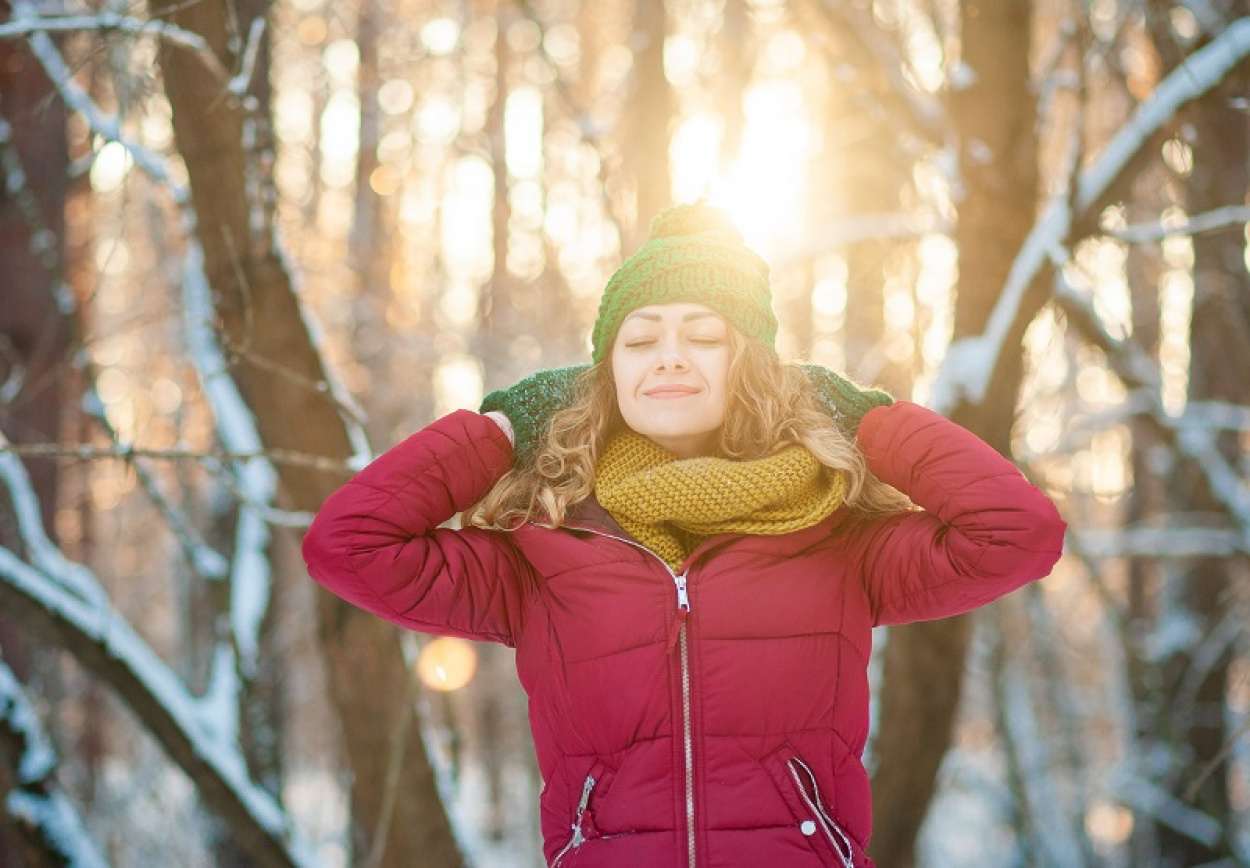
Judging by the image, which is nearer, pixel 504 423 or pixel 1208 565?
pixel 504 423

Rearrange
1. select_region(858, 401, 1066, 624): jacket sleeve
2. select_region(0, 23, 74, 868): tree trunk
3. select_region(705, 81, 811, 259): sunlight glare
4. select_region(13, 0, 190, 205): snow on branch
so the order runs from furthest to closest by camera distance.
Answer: select_region(0, 23, 74, 868): tree trunk < select_region(705, 81, 811, 259): sunlight glare < select_region(13, 0, 190, 205): snow on branch < select_region(858, 401, 1066, 624): jacket sleeve

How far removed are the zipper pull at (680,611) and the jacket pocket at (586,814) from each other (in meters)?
0.22

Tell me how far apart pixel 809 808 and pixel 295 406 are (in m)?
1.87

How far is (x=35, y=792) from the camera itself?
10.5 ft

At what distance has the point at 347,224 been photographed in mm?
10453

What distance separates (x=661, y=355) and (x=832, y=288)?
20.4ft

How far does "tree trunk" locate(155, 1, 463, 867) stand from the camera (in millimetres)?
2896

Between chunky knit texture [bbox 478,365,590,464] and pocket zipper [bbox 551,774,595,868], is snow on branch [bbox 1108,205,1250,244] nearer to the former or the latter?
chunky knit texture [bbox 478,365,590,464]

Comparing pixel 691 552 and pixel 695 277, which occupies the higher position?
pixel 695 277

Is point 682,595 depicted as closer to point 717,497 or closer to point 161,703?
point 717,497

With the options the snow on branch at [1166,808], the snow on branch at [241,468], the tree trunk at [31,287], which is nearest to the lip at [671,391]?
the snow on branch at [241,468]

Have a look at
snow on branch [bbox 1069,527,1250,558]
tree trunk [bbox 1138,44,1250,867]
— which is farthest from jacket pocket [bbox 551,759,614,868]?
tree trunk [bbox 1138,44,1250,867]

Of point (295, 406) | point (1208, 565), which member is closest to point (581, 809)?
point (295, 406)

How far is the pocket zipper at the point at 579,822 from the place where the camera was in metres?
1.70
